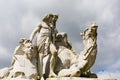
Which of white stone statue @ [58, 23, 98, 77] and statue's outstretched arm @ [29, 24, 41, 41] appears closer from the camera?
white stone statue @ [58, 23, 98, 77]

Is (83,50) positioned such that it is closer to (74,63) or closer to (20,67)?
(74,63)

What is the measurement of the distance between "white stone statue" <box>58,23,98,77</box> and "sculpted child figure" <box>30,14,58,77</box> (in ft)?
2.68

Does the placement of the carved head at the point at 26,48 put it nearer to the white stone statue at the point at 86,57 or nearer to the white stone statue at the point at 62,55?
the white stone statue at the point at 62,55

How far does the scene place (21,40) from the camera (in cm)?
1672

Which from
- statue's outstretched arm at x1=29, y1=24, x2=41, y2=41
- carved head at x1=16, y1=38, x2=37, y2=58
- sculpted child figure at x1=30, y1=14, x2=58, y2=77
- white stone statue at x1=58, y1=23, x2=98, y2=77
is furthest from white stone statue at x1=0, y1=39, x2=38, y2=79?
white stone statue at x1=58, y1=23, x2=98, y2=77

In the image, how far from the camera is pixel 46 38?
661 inches

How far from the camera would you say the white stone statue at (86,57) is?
16.1 meters

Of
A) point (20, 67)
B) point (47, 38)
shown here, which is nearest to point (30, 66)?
point (20, 67)

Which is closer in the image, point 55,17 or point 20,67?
point 20,67

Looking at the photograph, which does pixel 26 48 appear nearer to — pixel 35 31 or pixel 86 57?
pixel 35 31

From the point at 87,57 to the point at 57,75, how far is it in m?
1.51

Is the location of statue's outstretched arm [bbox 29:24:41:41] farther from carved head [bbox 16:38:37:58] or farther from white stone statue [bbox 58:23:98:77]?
white stone statue [bbox 58:23:98:77]

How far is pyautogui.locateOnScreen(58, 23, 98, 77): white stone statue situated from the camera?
52.8ft

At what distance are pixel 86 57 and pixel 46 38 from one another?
197 centimetres
